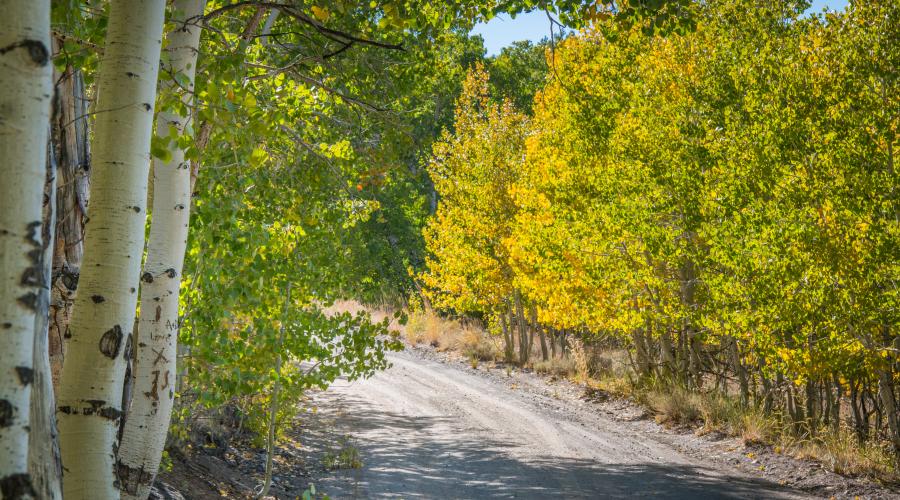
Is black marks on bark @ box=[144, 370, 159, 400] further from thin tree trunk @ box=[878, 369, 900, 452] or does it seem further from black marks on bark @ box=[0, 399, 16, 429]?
thin tree trunk @ box=[878, 369, 900, 452]

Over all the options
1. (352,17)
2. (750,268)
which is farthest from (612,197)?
(352,17)

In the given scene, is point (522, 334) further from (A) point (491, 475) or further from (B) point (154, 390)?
(B) point (154, 390)

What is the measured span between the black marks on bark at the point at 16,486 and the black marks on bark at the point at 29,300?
449 mm

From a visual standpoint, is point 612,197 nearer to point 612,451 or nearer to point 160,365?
point 612,451

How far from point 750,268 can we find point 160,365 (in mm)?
8317

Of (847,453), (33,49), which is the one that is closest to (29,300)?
(33,49)

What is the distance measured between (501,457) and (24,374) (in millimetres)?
10174

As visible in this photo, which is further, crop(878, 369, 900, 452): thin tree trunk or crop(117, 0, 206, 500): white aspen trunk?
crop(878, 369, 900, 452): thin tree trunk

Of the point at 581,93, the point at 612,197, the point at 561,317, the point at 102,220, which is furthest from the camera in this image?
the point at 561,317

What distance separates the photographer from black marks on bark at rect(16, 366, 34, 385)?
200cm

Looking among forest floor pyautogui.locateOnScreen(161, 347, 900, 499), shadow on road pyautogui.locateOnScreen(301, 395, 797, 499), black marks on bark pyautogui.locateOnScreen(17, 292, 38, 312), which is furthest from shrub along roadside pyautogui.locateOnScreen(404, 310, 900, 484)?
black marks on bark pyautogui.locateOnScreen(17, 292, 38, 312)

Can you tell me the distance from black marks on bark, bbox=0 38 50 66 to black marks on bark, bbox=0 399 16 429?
932 mm

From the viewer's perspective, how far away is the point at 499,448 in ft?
40.1

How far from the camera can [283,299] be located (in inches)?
311
